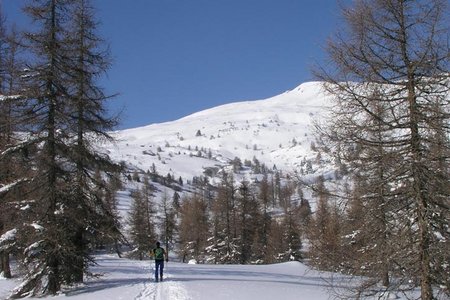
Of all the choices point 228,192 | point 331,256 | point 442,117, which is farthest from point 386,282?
point 228,192

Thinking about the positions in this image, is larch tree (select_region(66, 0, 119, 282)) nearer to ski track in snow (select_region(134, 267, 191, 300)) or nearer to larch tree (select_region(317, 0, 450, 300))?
ski track in snow (select_region(134, 267, 191, 300))

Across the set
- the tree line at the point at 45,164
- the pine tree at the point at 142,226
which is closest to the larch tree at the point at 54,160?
the tree line at the point at 45,164

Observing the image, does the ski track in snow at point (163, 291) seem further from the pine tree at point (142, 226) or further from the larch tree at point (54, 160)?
the pine tree at point (142, 226)

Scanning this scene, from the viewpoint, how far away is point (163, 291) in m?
17.9

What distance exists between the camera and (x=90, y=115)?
2173 cm

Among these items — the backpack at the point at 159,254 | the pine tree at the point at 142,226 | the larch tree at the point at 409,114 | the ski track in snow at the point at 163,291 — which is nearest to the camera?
the larch tree at the point at 409,114

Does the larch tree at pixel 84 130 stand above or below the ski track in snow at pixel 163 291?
above

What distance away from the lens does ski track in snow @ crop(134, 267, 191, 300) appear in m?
16.4

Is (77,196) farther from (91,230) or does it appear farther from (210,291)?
(210,291)

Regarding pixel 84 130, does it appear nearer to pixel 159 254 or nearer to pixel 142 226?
pixel 159 254

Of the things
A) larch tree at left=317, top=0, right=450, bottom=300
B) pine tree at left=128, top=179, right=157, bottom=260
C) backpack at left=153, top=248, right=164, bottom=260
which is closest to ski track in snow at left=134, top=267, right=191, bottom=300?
backpack at left=153, top=248, right=164, bottom=260

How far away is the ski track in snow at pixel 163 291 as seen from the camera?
1639 centimetres

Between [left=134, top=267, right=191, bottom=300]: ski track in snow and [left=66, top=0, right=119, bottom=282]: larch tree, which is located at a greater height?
[left=66, top=0, right=119, bottom=282]: larch tree

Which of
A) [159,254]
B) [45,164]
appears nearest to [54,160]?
[45,164]
